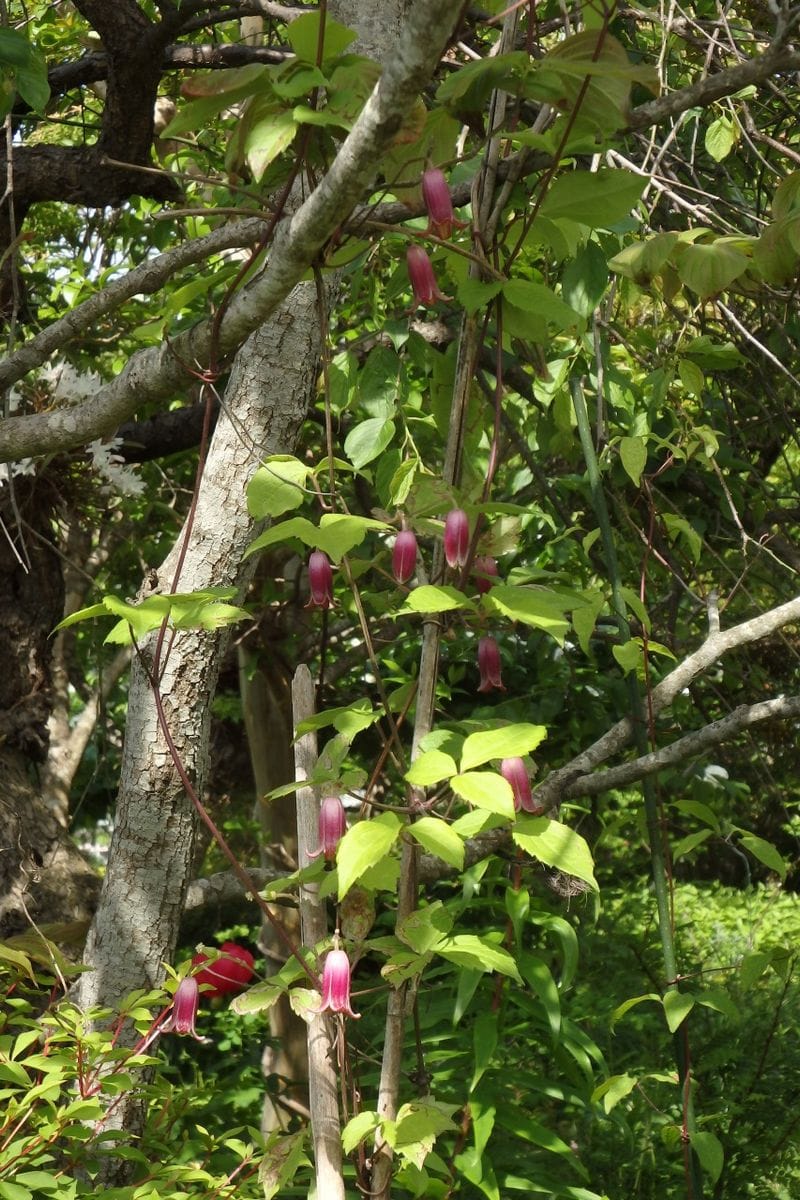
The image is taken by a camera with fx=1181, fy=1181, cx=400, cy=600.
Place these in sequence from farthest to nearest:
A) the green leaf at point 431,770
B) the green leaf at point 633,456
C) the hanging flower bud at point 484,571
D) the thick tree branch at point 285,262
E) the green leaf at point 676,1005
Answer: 1. the green leaf at point 633,456
2. the green leaf at point 676,1005
3. the hanging flower bud at point 484,571
4. the green leaf at point 431,770
5. the thick tree branch at point 285,262

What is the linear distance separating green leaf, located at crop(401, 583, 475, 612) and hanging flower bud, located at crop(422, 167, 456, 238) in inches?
13.7

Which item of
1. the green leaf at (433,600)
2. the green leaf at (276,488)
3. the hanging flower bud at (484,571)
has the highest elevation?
the green leaf at (276,488)

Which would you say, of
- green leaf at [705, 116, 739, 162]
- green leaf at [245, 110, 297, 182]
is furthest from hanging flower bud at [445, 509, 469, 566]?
green leaf at [705, 116, 739, 162]

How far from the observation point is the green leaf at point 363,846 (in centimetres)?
93

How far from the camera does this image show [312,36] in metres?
0.99

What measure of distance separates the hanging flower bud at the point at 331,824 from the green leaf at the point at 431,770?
170 mm

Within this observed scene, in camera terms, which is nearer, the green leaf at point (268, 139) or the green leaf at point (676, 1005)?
the green leaf at point (268, 139)

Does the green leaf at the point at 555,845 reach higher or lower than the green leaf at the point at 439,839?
lower

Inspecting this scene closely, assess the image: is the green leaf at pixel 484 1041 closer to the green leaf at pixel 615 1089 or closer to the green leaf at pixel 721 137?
the green leaf at pixel 615 1089

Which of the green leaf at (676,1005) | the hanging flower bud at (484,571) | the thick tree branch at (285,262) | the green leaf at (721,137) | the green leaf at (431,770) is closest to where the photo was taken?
the thick tree branch at (285,262)

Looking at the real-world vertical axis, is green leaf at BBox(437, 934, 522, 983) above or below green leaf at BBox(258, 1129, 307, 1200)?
above

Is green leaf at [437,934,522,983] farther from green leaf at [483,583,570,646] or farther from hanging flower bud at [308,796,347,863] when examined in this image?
green leaf at [483,583,570,646]

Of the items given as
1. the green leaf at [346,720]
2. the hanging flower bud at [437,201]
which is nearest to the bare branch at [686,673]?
the green leaf at [346,720]

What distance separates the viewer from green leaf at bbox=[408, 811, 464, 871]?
3.06ft
